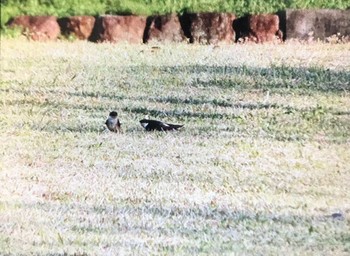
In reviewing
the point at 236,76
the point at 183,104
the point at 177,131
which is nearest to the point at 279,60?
the point at 236,76

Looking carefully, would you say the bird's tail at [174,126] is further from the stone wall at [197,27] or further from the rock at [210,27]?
the rock at [210,27]

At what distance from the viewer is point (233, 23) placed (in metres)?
4.58

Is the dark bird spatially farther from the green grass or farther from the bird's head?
the green grass

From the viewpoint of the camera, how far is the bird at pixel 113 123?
3566 millimetres

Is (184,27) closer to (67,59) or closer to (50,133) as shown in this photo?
(67,59)

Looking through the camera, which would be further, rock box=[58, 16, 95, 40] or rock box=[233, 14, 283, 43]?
rock box=[58, 16, 95, 40]

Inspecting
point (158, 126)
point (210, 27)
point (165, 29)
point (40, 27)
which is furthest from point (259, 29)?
point (40, 27)

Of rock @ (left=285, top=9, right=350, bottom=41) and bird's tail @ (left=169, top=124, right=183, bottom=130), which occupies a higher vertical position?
rock @ (left=285, top=9, right=350, bottom=41)

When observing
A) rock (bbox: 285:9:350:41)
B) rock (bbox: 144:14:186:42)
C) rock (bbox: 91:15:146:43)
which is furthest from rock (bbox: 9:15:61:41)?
rock (bbox: 285:9:350:41)

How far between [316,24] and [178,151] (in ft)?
3.74

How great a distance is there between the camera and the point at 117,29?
193 inches

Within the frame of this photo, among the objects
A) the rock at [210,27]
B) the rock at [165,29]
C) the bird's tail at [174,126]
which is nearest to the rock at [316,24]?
the rock at [210,27]

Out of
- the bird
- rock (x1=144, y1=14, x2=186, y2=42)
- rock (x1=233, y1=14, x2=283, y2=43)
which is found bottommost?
the bird

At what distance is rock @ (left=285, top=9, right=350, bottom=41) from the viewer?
13.0 ft
